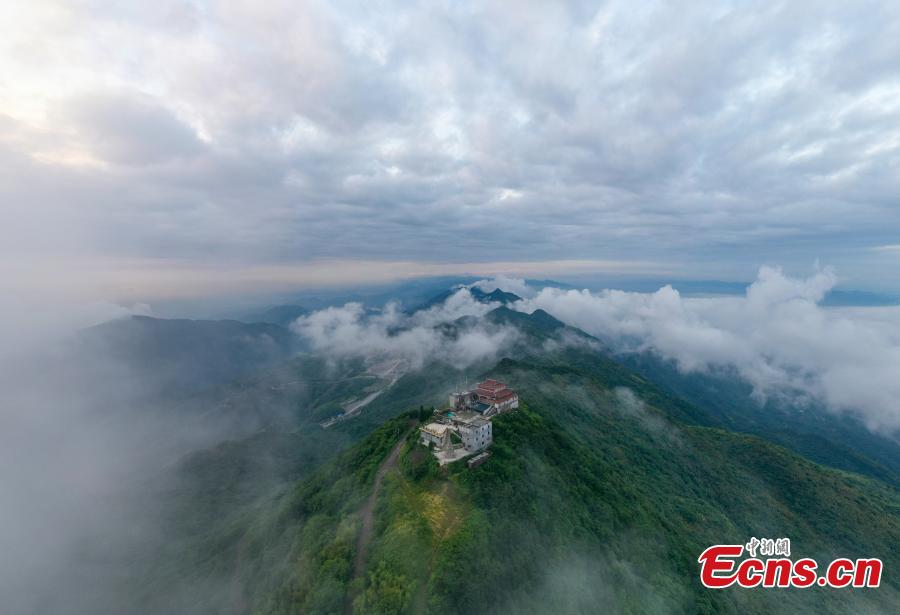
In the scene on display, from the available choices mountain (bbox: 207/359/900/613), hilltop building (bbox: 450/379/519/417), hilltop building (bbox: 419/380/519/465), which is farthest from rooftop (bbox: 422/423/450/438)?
hilltop building (bbox: 450/379/519/417)

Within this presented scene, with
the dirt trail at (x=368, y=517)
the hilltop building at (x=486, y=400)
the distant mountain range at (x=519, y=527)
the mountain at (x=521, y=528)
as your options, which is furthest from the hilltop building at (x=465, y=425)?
the dirt trail at (x=368, y=517)

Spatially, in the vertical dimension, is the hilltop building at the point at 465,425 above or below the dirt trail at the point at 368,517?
above

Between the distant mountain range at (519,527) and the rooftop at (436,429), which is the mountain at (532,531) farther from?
the rooftop at (436,429)

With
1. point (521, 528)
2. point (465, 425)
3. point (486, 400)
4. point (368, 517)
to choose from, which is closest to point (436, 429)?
point (465, 425)

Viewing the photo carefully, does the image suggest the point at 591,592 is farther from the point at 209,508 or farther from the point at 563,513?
the point at 209,508

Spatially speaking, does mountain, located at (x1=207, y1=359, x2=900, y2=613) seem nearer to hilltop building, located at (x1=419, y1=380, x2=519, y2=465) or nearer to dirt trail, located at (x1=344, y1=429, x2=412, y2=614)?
dirt trail, located at (x1=344, y1=429, x2=412, y2=614)

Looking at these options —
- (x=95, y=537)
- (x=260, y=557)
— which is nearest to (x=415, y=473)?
(x=260, y=557)
